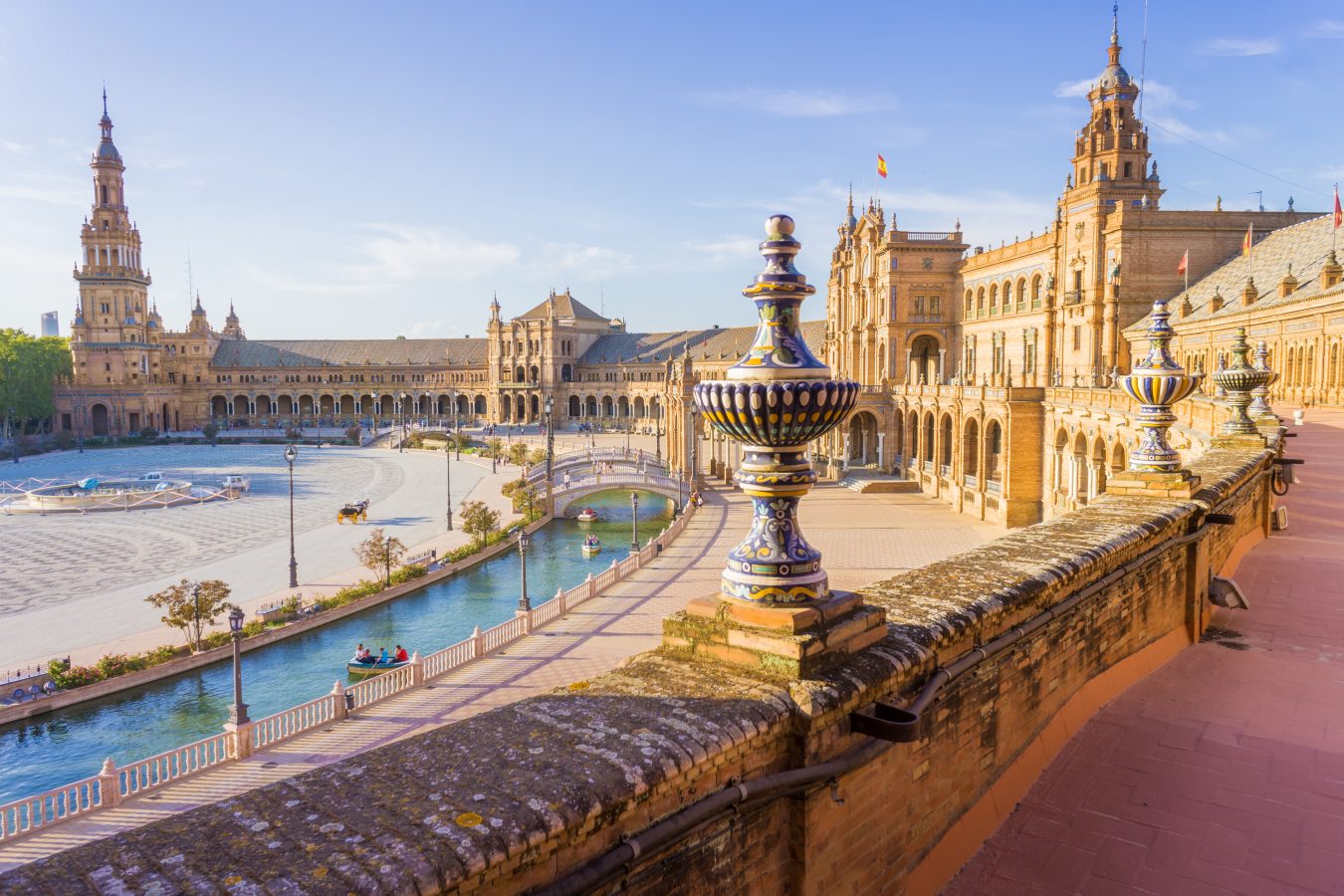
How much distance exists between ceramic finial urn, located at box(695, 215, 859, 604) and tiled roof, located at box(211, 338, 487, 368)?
110059 mm

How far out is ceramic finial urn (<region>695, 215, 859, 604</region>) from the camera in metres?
4.74

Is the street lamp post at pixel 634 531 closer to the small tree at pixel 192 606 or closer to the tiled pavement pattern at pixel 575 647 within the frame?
the tiled pavement pattern at pixel 575 647

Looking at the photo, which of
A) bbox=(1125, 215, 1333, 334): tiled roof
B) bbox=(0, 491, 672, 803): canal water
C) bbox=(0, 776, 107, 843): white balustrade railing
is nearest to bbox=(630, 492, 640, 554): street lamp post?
bbox=(0, 491, 672, 803): canal water

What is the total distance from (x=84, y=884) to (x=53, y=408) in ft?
384

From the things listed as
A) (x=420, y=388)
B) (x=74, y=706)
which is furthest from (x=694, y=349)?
(x=74, y=706)

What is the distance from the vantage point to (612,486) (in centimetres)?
4944

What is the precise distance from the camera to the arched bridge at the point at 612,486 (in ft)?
163

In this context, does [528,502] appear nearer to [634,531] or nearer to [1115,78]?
[634,531]

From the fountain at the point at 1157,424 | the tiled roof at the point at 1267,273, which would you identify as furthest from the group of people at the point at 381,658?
the tiled roof at the point at 1267,273

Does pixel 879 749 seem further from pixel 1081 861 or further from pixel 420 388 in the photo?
pixel 420 388

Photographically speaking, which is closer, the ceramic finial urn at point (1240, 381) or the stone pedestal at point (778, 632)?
the stone pedestal at point (778, 632)

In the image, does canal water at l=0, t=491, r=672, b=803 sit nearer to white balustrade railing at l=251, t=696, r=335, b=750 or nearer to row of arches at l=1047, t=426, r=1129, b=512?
white balustrade railing at l=251, t=696, r=335, b=750

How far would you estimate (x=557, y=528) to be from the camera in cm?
4706

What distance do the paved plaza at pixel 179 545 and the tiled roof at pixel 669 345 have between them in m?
36.6
